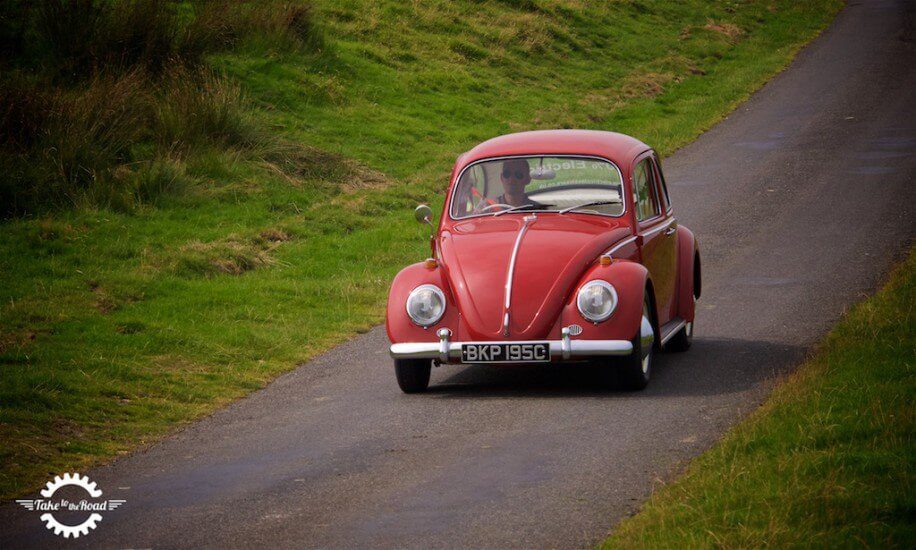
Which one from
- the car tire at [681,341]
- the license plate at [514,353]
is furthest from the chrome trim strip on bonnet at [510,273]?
the car tire at [681,341]

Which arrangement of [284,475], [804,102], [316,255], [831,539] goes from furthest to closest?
[804,102] < [316,255] < [284,475] < [831,539]

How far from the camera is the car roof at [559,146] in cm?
1040

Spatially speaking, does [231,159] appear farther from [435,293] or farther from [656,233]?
[435,293]

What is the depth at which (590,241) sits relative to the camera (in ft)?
31.1

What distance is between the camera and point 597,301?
29.0ft

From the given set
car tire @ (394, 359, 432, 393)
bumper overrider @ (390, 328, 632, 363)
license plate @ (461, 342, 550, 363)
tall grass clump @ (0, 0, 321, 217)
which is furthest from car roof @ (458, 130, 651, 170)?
tall grass clump @ (0, 0, 321, 217)

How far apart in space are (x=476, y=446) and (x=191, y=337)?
4.31 meters

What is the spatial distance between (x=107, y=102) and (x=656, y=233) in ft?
31.3

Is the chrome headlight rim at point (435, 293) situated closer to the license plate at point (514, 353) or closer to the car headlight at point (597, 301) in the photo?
the license plate at point (514, 353)

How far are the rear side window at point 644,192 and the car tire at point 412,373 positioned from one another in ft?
7.35

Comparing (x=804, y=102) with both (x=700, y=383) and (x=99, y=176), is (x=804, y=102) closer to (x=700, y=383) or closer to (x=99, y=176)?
(x=99, y=176)

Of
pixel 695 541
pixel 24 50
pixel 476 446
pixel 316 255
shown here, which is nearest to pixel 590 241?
pixel 476 446

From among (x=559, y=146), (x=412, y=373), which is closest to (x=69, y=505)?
(x=412, y=373)

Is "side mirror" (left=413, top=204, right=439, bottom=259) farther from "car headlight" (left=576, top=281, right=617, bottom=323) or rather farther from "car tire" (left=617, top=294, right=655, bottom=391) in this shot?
"car tire" (left=617, top=294, right=655, bottom=391)
